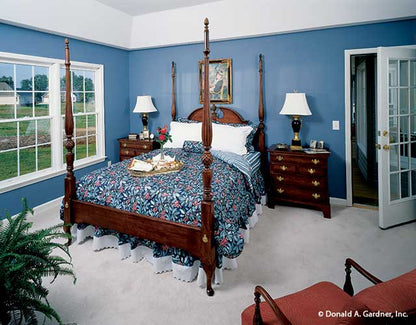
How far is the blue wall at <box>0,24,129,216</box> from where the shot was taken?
147 inches

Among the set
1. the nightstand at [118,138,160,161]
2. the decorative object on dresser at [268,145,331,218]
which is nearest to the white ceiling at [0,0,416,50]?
the nightstand at [118,138,160,161]

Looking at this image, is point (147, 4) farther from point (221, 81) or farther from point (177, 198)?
point (177, 198)

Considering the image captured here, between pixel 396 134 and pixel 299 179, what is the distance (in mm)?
1267

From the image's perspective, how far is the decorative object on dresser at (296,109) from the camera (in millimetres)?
4137

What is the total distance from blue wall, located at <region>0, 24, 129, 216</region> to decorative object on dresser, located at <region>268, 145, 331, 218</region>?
3038mm

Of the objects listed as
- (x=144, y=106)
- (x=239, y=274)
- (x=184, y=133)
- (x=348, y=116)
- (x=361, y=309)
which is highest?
(x=144, y=106)

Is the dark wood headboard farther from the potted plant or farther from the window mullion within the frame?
the potted plant

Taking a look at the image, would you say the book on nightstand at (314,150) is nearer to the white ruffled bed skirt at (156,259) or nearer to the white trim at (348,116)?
the white trim at (348,116)

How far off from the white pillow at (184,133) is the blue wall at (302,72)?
672 mm

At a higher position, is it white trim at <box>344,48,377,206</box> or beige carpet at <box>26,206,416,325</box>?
white trim at <box>344,48,377,206</box>

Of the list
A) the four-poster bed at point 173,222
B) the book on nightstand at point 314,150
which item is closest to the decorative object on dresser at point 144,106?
the four-poster bed at point 173,222

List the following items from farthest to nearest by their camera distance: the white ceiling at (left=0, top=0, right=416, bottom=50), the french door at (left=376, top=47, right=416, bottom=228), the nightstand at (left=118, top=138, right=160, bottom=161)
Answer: the nightstand at (left=118, top=138, right=160, bottom=161), the white ceiling at (left=0, top=0, right=416, bottom=50), the french door at (left=376, top=47, right=416, bottom=228)

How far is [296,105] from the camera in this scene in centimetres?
416

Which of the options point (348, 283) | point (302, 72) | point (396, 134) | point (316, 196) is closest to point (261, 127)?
point (302, 72)
